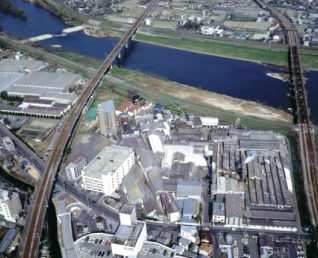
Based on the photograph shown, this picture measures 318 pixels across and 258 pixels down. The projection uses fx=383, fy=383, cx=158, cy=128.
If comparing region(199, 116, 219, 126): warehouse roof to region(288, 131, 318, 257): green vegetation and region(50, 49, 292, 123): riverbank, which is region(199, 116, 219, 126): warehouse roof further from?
region(288, 131, 318, 257): green vegetation

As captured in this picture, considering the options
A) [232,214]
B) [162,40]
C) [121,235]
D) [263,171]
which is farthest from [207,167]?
[162,40]

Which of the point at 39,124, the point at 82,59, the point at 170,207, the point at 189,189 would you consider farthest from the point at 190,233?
the point at 82,59

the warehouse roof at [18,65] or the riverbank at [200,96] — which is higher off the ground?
the riverbank at [200,96]

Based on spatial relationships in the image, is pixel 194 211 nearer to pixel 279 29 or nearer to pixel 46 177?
pixel 46 177

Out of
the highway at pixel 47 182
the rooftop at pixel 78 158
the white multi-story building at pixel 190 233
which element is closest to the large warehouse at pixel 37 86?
the highway at pixel 47 182

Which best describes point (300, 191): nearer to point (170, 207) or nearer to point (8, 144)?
point (170, 207)

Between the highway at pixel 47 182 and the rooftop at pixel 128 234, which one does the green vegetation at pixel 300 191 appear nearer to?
the rooftop at pixel 128 234

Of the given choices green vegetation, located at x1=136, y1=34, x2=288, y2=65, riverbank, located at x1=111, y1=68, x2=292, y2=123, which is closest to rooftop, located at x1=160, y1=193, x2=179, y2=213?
riverbank, located at x1=111, y1=68, x2=292, y2=123
